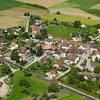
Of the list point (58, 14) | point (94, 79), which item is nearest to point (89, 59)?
point (94, 79)

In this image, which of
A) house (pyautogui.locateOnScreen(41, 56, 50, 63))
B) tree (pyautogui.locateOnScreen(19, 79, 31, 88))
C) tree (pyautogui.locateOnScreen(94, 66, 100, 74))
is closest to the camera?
tree (pyautogui.locateOnScreen(19, 79, 31, 88))

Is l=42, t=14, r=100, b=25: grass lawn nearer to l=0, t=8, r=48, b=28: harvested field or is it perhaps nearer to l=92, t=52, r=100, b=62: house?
l=0, t=8, r=48, b=28: harvested field

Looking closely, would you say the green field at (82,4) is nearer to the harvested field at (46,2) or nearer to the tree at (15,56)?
the harvested field at (46,2)

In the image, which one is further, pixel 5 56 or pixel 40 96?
pixel 5 56

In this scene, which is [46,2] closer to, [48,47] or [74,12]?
[74,12]

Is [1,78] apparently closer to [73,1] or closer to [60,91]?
[60,91]

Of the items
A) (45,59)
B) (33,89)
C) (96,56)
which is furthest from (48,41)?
(33,89)

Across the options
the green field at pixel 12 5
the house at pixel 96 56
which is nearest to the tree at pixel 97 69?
the house at pixel 96 56

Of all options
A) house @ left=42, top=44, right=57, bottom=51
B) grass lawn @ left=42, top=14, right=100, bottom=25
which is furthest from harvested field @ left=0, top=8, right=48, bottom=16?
house @ left=42, top=44, right=57, bottom=51
